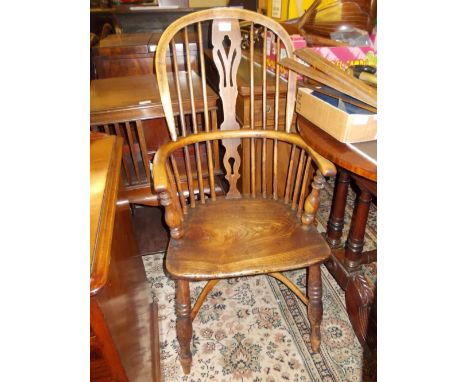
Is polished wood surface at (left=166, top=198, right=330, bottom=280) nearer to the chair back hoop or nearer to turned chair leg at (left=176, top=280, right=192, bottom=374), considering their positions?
turned chair leg at (left=176, top=280, right=192, bottom=374)

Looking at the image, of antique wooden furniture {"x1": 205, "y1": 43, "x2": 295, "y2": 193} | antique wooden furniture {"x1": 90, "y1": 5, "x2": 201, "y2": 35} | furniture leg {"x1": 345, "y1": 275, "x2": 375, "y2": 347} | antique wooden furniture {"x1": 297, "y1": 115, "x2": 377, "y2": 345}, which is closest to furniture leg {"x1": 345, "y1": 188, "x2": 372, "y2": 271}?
antique wooden furniture {"x1": 297, "y1": 115, "x2": 377, "y2": 345}

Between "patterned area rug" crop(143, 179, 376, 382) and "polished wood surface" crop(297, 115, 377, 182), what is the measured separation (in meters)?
0.76

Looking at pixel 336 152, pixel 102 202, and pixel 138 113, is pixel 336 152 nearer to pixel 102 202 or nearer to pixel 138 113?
pixel 102 202

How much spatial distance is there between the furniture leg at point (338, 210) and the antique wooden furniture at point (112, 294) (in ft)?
3.04

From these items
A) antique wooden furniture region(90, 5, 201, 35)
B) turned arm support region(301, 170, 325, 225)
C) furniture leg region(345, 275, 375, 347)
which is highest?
antique wooden furniture region(90, 5, 201, 35)

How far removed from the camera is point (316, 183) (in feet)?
3.32

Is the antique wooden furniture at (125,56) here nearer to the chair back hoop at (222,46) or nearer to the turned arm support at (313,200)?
the chair back hoop at (222,46)

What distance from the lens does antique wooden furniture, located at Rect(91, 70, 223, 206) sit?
137 cm

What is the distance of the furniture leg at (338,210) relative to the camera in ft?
4.84

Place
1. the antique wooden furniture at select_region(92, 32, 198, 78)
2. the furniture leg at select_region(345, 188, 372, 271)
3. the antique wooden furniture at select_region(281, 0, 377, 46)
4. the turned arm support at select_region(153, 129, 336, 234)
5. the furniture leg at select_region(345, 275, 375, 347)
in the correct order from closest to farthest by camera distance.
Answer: the turned arm support at select_region(153, 129, 336, 234), the furniture leg at select_region(345, 275, 375, 347), the furniture leg at select_region(345, 188, 372, 271), the antique wooden furniture at select_region(281, 0, 377, 46), the antique wooden furniture at select_region(92, 32, 198, 78)
